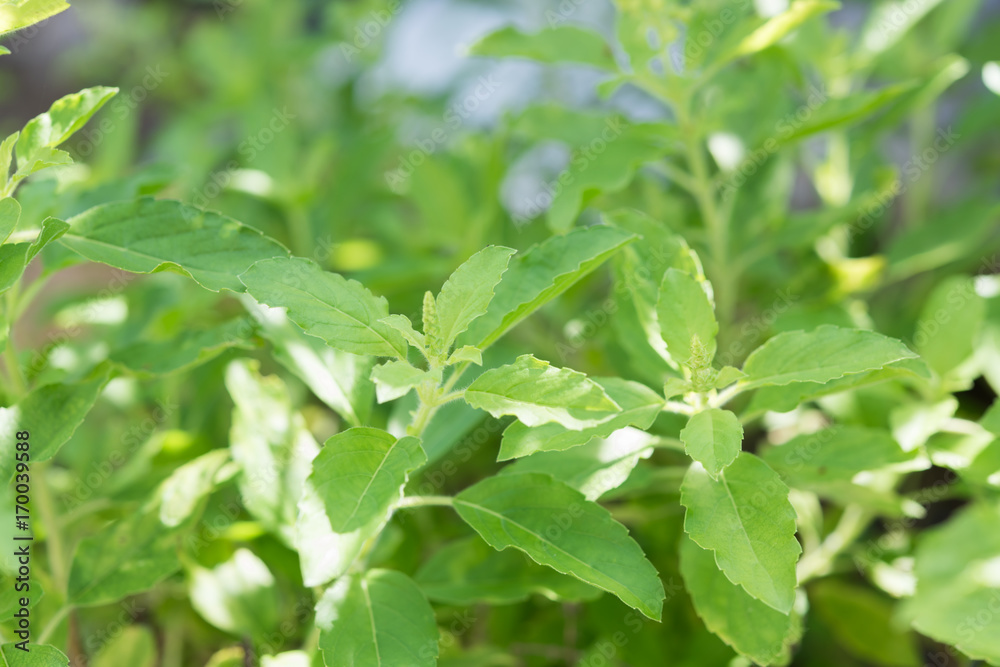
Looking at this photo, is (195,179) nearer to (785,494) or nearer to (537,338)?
(537,338)

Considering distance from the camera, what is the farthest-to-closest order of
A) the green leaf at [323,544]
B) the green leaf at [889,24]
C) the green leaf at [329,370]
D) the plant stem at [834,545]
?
1. the green leaf at [889,24]
2. the plant stem at [834,545]
3. the green leaf at [329,370]
4. the green leaf at [323,544]

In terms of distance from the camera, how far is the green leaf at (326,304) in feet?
2.44

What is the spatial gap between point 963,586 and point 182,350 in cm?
89

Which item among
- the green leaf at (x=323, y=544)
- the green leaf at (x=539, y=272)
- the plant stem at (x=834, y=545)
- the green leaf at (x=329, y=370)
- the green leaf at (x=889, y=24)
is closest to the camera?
the green leaf at (x=323, y=544)

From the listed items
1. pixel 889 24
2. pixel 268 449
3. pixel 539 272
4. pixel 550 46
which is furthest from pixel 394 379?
pixel 889 24

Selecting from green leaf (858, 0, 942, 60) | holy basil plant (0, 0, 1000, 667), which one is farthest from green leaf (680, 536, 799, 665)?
green leaf (858, 0, 942, 60)

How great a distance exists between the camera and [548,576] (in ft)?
3.12

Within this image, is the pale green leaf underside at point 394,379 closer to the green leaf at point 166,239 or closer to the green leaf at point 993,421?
the green leaf at point 166,239

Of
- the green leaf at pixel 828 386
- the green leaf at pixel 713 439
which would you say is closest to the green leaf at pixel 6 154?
the green leaf at pixel 713 439

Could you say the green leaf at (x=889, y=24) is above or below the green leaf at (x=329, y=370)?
below

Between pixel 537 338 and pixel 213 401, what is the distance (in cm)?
59

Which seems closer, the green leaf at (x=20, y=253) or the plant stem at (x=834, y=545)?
the green leaf at (x=20, y=253)

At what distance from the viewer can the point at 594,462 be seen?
2.87ft

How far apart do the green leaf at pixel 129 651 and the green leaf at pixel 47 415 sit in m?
0.32
